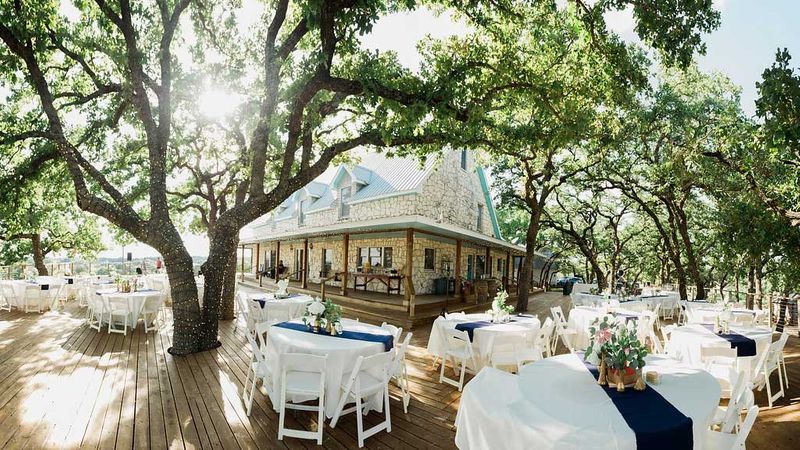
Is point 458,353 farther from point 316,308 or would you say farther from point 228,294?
point 228,294

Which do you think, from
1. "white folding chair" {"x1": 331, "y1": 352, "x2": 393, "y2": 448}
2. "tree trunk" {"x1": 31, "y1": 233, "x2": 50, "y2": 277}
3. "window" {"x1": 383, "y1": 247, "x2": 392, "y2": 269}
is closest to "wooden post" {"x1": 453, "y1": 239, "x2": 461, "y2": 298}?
"window" {"x1": 383, "y1": 247, "x2": 392, "y2": 269}

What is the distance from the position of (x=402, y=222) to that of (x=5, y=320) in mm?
10877

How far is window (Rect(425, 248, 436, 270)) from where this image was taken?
51.8ft

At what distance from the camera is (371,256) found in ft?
53.6

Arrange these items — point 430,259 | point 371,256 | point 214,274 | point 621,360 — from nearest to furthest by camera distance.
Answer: point 621,360, point 214,274, point 430,259, point 371,256

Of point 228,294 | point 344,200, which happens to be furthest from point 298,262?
point 228,294

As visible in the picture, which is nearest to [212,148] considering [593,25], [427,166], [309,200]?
[427,166]

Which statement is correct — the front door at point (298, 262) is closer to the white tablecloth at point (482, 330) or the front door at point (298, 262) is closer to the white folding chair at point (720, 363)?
the white tablecloth at point (482, 330)

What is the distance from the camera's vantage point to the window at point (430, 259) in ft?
51.8

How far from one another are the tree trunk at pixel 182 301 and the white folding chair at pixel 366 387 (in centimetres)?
418

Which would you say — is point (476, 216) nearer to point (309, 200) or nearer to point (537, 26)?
point (309, 200)

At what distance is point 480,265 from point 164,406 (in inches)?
685

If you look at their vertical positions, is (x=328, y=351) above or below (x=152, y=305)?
Answer: above

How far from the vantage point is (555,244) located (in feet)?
97.8
